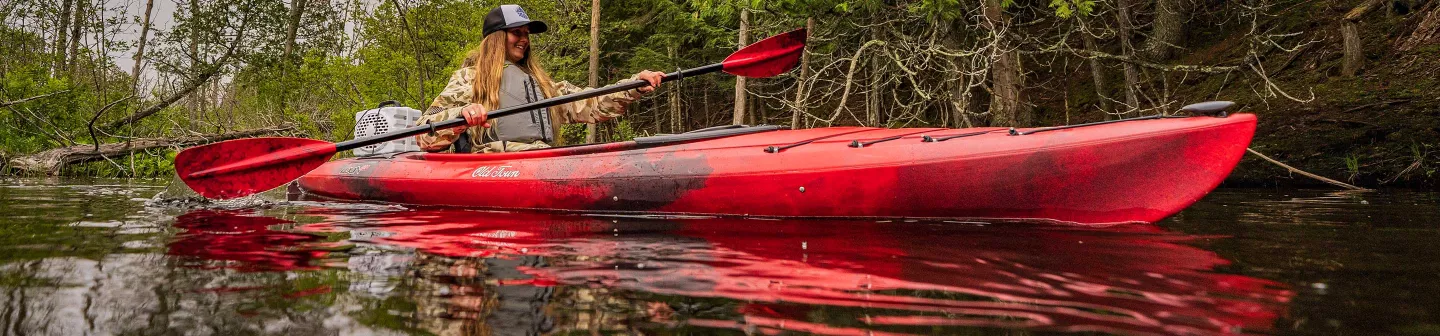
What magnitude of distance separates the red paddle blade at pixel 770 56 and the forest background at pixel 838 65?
0.88m

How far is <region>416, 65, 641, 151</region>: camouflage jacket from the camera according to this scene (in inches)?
203

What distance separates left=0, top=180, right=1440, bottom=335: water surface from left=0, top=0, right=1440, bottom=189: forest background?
120 inches

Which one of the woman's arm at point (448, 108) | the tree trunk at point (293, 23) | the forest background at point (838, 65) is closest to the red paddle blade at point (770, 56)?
the forest background at point (838, 65)

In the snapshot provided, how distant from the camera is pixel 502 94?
17.5ft

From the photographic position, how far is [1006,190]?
136 inches

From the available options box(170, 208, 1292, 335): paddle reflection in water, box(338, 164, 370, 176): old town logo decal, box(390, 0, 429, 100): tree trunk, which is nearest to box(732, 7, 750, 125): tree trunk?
box(390, 0, 429, 100): tree trunk

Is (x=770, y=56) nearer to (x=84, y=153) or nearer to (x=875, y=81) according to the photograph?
(x=875, y=81)

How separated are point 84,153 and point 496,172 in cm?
817

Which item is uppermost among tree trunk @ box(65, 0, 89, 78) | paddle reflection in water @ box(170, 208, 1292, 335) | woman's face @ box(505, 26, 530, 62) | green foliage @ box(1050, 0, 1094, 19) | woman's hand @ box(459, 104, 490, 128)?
tree trunk @ box(65, 0, 89, 78)

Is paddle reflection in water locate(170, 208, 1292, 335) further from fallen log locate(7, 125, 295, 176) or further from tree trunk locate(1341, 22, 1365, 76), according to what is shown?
fallen log locate(7, 125, 295, 176)

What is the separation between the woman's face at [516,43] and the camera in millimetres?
5352

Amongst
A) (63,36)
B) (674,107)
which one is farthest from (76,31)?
(674,107)

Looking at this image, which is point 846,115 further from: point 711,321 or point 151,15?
point 151,15

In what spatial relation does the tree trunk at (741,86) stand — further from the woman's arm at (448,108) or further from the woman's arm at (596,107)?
the woman's arm at (448,108)
